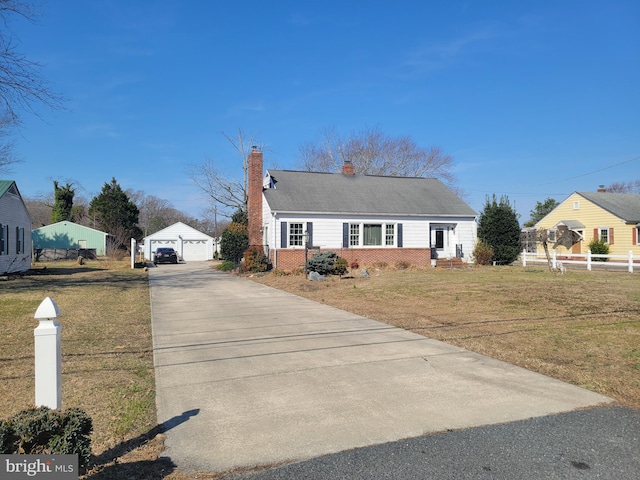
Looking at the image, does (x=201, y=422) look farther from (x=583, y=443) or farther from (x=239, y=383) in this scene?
(x=583, y=443)

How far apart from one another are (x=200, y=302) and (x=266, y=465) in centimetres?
1063

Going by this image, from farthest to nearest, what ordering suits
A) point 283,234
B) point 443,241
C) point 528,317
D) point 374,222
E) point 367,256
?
1. point 443,241
2. point 374,222
3. point 367,256
4. point 283,234
5. point 528,317

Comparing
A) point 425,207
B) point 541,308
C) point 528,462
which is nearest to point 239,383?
point 528,462

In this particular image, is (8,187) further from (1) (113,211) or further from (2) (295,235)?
(1) (113,211)

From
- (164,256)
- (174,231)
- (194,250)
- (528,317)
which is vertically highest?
(174,231)

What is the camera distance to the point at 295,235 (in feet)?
78.7

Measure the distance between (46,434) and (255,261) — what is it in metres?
20.7

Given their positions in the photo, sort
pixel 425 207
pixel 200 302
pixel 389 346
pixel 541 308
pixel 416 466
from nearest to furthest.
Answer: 1. pixel 416 466
2. pixel 389 346
3. pixel 541 308
4. pixel 200 302
5. pixel 425 207

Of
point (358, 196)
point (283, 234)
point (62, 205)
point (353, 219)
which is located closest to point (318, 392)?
point (283, 234)

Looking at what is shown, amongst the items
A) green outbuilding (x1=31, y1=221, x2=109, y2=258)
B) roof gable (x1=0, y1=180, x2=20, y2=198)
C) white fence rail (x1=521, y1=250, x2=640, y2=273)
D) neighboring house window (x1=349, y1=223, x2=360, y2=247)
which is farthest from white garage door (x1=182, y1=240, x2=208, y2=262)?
white fence rail (x1=521, y1=250, x2=640, y2=273)

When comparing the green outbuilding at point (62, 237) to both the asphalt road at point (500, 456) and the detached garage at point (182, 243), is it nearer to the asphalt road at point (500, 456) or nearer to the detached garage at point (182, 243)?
the detached garage at point (182, 243)

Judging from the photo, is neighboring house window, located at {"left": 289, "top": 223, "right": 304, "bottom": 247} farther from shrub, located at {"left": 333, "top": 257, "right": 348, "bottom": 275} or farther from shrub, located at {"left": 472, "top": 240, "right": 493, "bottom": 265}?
shrub, located at {"left": 472, "top": 240, "right": 493, "bottom": 265}

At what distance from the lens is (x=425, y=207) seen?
87.7 feet

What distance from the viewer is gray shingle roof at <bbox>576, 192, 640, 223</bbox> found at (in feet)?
104
